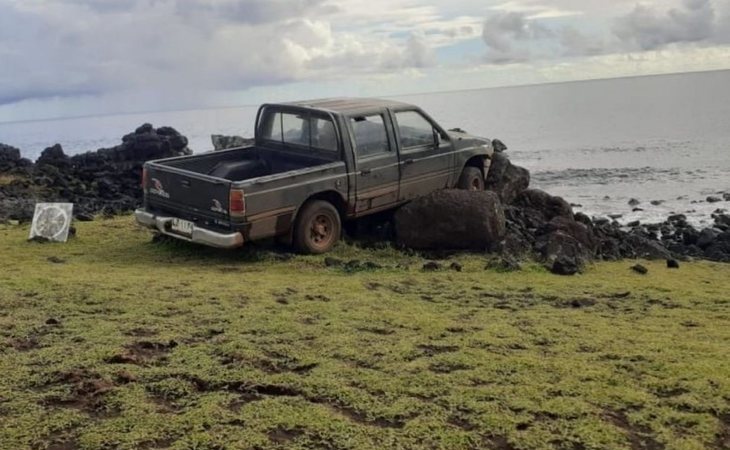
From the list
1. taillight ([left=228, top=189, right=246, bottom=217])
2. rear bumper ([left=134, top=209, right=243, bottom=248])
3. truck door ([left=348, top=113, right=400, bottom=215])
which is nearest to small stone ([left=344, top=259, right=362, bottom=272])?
truck door ([left=348, top=113, right=400, bottom=215])

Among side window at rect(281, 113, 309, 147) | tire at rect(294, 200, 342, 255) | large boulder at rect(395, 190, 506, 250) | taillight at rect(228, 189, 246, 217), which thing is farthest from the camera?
large boulder at rect(395, 190, 506, 250)

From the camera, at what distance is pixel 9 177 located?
2383 cm

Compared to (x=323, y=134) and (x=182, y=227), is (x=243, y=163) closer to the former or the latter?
(x=323, y=134)

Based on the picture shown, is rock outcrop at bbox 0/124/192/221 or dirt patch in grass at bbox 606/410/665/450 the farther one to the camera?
rock outcrop at bbox 0/124/192/221

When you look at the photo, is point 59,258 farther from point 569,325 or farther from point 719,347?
point 719,347

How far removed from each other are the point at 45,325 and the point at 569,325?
459 cm

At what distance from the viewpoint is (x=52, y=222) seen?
39.0 ft

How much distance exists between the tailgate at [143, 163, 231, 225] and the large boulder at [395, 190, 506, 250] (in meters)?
3.09

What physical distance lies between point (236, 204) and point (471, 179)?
499 cm

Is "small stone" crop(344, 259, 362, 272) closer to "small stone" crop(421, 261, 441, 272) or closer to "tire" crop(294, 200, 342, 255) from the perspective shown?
"tire" crop(294, 200, 342, 255)

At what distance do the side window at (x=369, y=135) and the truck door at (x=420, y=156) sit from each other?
30 centimetres

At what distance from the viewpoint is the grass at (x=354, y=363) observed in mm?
4395

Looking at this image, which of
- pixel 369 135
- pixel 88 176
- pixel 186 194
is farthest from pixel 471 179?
pixel 88 176

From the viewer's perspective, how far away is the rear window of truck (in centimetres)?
1123
